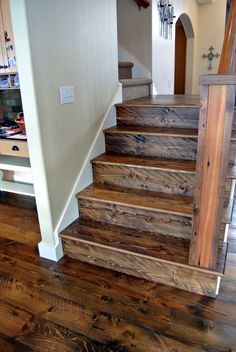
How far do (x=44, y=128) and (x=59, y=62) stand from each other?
0.47 meters

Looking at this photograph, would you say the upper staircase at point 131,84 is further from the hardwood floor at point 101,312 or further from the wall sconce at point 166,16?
the hardwood floor at point 101,312

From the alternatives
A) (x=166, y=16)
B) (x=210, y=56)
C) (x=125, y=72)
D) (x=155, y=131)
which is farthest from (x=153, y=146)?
(x=210, y=56)

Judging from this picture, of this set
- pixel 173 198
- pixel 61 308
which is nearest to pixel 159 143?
pixel 173 198

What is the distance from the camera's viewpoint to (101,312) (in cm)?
159

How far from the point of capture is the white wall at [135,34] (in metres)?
3.50

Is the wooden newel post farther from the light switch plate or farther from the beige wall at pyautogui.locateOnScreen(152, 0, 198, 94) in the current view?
the beige wall at pyautogui.locateOnScreen(152, 0, 198, 94)

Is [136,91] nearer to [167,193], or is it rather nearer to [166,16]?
[166,16]

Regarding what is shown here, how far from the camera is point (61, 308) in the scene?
1636 millimetres

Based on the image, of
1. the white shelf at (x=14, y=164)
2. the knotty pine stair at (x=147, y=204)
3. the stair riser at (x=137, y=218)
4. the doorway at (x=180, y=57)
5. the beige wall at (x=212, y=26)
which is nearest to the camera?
the knotty pine stair at (x=147, y=204)

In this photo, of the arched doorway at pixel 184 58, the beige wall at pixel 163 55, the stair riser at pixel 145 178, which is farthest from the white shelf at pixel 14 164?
the arched doorway at pixel 184 58

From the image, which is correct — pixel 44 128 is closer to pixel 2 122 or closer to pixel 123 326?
pixel 123 326

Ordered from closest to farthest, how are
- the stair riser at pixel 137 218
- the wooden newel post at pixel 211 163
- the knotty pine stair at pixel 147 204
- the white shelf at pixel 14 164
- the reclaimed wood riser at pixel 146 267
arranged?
the wooden newel post at pixel 211 163, the reclaimed wood riser at pixel 146 267, the knotty pine stair at pixel 147 204, the stair riser at pixel 137 218, the white shelf at pixel 14 164

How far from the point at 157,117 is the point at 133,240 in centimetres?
120

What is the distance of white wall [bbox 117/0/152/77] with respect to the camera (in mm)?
3498
